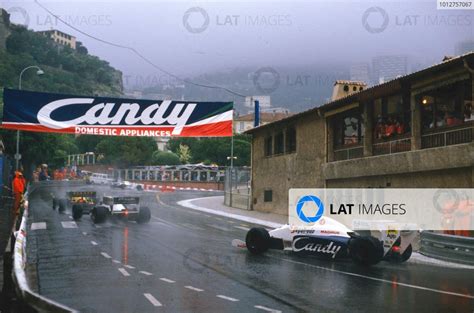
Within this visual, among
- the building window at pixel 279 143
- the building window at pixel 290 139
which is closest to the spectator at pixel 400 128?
the building window at pixel 290 139

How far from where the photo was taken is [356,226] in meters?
15.5

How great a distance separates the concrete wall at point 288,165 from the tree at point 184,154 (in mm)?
78414

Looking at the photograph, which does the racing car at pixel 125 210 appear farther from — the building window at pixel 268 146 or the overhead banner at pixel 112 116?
the building window at pixel 268 146

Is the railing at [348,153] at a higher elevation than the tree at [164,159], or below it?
below

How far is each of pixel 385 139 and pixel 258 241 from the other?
34.7ft

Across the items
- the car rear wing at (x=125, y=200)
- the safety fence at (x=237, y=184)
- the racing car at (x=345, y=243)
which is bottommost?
the racing car at (x=345, y=243)

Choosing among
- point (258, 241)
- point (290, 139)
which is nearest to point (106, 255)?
point (258, 241)

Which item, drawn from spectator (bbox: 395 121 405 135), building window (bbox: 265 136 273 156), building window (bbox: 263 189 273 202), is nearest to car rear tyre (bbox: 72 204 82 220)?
building window (bbox: 263 189 273 202)

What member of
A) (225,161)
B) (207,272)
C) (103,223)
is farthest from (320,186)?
(225,161)

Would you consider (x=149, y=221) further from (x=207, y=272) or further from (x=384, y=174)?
(x=207, y=272)

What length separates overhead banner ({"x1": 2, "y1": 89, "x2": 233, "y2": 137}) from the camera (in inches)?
720

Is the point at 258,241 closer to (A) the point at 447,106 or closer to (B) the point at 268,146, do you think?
(A) the point at 447,106

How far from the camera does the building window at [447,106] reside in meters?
18.7

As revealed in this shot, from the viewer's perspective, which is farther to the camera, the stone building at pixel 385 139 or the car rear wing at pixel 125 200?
the car rear wing at pixel 125 200
